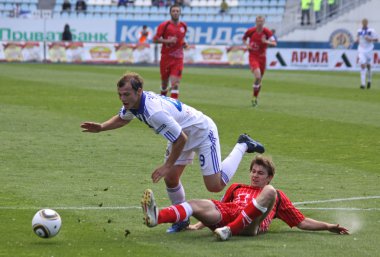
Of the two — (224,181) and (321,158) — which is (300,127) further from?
(224,181)

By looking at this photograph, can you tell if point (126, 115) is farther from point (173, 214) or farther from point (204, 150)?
point (173, 214)

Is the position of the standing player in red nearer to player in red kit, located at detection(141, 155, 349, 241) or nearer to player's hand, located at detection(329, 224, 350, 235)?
A: player in red kit, located at detection(141, 155, 349, 241)

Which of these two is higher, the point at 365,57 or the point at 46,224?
the point at 46,224

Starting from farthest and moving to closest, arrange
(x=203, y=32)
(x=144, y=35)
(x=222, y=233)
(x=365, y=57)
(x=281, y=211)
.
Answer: (x=203, y=32), (x=144, y=35), (x=365, y=57), (x=281, y=211), (x=222, y=233)

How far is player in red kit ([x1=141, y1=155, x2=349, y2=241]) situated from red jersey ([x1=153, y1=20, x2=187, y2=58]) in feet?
47.6

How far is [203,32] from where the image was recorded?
52906mm

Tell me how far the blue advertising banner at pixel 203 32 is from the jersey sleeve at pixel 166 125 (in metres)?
43.2

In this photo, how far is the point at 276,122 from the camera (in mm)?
21031

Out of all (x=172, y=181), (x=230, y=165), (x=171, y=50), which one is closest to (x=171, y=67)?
(x=171, y=50)

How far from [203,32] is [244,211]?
144 ft

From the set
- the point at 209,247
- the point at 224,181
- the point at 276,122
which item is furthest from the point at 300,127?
the point at 209,247

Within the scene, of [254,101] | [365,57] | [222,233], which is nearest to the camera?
[222,233]

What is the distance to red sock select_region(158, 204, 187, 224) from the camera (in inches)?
363

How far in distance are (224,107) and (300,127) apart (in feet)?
15.5
